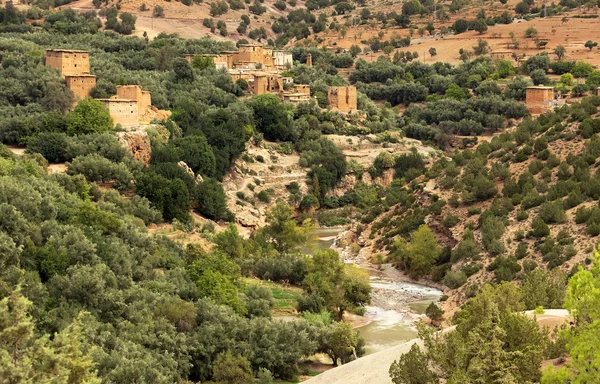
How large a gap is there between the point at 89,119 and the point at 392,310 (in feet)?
65.0

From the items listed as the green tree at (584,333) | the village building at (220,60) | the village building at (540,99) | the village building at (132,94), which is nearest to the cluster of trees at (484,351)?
the green tree at (584,333)

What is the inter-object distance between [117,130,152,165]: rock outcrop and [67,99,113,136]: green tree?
35.5 inches

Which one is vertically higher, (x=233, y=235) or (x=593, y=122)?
(x=593, y=122)

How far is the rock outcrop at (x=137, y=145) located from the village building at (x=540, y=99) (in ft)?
95.5

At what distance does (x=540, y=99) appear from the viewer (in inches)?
3000

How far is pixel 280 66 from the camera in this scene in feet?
274

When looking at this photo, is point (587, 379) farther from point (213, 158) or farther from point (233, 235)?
point (213, 158)

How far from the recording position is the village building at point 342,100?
3014 inches

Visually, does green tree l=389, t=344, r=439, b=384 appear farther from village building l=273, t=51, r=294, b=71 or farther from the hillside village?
village building l=273, t=51, r=294, b=71

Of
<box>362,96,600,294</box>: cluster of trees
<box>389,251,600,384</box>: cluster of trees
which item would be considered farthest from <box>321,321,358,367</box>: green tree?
<box>389,251,600,384</box>: cluster of trees

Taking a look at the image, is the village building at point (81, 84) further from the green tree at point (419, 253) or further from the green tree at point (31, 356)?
the green tree at point (31, 356)

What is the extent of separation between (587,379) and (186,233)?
30.9 meters

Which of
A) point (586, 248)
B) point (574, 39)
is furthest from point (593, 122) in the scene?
point (574, 39)

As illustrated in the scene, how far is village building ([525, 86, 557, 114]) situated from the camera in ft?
247
